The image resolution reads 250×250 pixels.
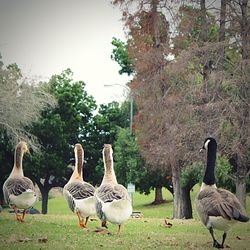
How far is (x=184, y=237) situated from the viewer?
30.3 feet

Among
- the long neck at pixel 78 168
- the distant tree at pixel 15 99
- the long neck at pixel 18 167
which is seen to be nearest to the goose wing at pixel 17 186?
the long neck at pixel 18 167

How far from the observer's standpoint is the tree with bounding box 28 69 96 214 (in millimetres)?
29641

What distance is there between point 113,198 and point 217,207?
1816 millimetres

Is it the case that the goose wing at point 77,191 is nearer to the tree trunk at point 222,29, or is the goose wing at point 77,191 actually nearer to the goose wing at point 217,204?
the goose wing at point 217,204

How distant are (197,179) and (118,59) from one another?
25.9 feet

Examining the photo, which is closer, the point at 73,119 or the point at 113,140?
the point at 73,119

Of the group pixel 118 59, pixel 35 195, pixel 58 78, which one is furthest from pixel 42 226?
pixel 58 78

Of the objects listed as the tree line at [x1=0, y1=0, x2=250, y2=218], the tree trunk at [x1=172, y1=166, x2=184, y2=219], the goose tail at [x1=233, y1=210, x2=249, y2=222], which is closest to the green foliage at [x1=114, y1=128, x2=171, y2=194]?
the tree line at [x1=0, y1=0, x2=250, y2=218]

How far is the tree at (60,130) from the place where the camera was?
97.2ft

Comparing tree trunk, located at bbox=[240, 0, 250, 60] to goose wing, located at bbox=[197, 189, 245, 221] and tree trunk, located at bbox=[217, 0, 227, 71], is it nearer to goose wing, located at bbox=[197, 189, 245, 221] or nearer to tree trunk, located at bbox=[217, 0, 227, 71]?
tree trunk, located at bbox=[217, 0, 227, 71]

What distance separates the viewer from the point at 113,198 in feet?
28.0

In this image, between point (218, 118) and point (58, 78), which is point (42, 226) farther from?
point (58, 78)

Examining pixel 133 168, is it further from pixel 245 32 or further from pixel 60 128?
pixel 245 32

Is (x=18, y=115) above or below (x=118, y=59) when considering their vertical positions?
below
